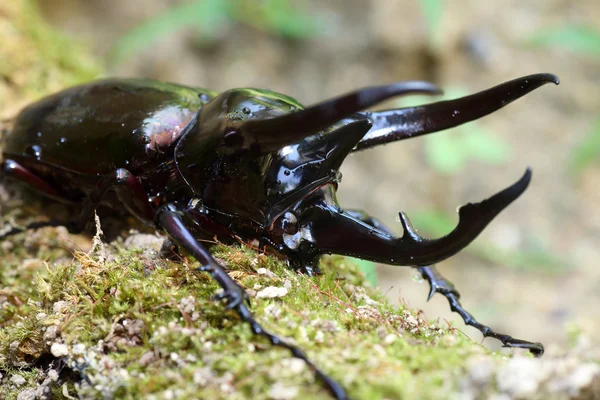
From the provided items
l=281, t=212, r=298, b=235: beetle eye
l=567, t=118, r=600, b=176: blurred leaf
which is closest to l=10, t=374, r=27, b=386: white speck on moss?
l=281, t=212, r=298, b=235: beetle eye

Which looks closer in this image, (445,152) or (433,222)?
(445,152)

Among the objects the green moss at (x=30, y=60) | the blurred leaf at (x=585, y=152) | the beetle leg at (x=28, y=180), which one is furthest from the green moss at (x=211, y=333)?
the blurred leaf at (x=585, y=152)

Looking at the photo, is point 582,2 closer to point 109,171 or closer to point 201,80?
point 201,80

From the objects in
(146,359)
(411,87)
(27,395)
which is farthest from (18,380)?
(411,87)

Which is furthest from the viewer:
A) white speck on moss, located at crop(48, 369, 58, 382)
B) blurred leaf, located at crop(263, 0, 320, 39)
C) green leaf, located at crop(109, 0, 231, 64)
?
blurred leaf, located at crop(263, 0, 320, 39)

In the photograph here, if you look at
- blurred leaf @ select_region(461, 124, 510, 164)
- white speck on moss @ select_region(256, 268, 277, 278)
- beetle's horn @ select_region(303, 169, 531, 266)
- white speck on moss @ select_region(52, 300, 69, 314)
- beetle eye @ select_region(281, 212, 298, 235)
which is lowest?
white speck on moss @ select_region(52, 300, 69, 314)

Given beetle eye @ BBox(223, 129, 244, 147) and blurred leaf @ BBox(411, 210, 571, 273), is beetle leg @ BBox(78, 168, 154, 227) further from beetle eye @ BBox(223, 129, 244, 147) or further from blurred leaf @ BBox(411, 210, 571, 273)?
blurred leaf @ BBox(411, 210, 571, 273)

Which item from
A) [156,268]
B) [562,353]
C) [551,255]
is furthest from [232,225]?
[551,255]

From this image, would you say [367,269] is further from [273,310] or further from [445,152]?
[445,152]
